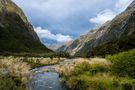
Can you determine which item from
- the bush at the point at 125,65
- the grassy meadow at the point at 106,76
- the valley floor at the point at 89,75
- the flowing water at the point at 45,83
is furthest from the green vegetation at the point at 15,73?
the bush at the point at 125,65

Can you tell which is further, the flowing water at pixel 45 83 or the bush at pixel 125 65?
the bush at pixel 125 65

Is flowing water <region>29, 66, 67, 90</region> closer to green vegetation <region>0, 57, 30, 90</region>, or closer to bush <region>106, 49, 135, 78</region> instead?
green vegetation <region>0, 57, 30, 90</region>

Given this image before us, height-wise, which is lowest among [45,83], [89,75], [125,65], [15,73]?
[45,83]

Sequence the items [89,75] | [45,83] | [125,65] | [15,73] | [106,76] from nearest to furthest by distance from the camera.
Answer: [15,73]
[106,76]
[89,75]
[125,65]
[45,83]

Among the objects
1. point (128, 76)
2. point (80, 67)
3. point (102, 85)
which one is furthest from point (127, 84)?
point (80, 67)

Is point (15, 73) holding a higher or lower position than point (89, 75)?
lower

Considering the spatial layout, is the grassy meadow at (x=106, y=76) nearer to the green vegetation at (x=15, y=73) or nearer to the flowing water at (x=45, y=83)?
the flowing water at (x=45, y=83)

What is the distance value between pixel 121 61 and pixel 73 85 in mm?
8030

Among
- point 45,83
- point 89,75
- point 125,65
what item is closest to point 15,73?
point 89,75

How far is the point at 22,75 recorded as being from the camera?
103 ft

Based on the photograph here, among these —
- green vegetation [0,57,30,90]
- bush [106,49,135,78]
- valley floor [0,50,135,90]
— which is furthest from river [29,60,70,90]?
bush [106,49,135,78]

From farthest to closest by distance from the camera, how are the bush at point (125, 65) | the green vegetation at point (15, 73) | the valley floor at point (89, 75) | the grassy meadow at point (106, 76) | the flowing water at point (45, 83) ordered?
the bush at point (125, 65) → the flowing water at point (45, 83) → the grassy meadow at point (106, 76) → the valley floor at point (89, 75) → the green vegetation at point (15, 73)

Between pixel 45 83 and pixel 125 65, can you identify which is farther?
pixel 45 83

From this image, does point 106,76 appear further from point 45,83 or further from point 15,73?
point 15,73
